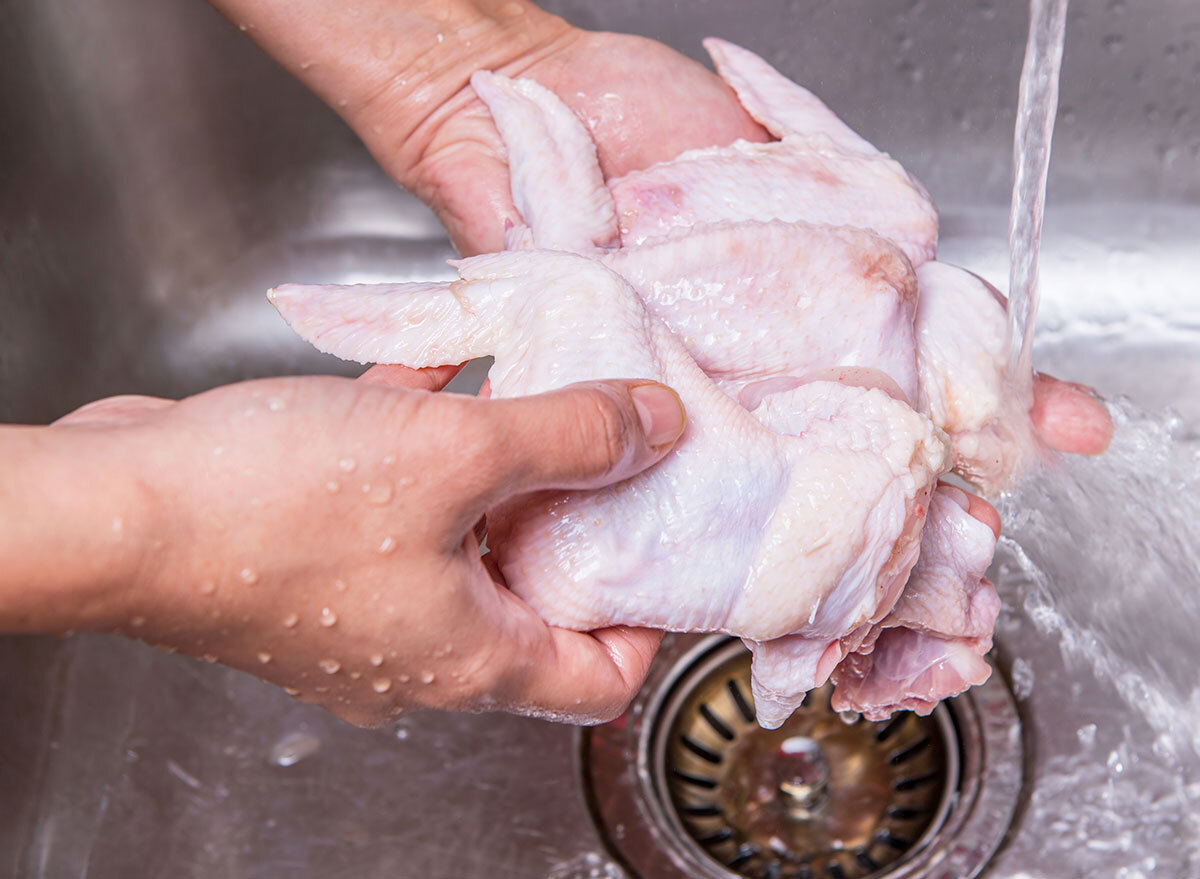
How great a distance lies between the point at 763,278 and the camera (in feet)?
2.92

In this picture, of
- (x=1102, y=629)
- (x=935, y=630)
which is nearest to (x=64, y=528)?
(x=935, y=630)

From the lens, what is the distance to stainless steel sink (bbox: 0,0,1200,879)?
44.6 inches

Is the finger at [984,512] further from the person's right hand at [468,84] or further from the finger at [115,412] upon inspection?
the finger at [115,412]

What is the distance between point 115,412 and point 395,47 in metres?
0.67

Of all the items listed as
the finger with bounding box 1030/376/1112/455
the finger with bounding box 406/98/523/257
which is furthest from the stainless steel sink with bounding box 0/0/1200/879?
the finger with bounding box 406/98/523/257

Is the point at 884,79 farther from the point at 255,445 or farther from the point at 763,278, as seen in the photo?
the point at 255,445

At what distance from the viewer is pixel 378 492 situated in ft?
2.10

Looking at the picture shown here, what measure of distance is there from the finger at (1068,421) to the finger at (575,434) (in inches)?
20.6

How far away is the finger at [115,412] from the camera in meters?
0.64

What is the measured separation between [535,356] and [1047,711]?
74 cm

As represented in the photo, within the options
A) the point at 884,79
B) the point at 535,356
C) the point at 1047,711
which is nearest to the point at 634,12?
the point at 884,79

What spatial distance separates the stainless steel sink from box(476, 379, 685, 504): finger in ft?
1.82

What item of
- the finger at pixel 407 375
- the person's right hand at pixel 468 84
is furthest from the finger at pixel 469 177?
the finger at pixel 407 375

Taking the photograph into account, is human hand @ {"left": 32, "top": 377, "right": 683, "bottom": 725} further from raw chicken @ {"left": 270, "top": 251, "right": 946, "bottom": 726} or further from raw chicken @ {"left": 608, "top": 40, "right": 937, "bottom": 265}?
raw chicken @ {"left": 608, "top": 40, "right": 937, "bottom": 265}
